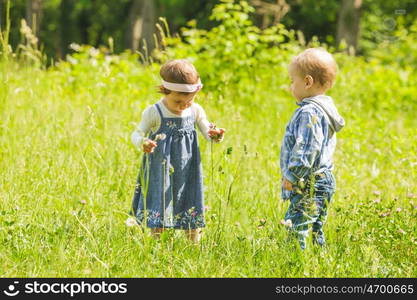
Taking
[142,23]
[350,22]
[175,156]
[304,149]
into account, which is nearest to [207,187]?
[175,156]

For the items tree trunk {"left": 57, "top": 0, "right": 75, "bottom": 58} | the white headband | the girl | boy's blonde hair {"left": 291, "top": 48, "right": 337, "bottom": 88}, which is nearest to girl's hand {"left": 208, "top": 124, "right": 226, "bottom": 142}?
the girl

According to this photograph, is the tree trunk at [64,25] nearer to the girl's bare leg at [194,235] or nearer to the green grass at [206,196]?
the green grass at [206,196]

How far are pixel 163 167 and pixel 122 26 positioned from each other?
2812cm

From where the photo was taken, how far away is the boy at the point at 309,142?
325 cm

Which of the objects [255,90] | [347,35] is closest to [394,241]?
[255,90]

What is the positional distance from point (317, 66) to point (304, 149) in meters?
0.46

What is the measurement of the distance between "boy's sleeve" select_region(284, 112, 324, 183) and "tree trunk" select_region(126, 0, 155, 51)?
14863mm

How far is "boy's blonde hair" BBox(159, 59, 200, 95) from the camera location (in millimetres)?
3514

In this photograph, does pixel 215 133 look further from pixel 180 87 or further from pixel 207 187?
pixel 207 187

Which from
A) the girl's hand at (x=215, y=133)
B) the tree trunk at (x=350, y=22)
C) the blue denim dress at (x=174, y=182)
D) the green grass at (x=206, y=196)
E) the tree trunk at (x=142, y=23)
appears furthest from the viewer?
the tree trunk at (x=142, y=23)

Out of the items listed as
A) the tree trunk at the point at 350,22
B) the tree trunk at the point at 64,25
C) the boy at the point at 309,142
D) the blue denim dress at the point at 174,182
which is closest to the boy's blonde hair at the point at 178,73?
the blue denim dress at the point at 174,182

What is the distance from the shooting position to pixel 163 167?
3.64m

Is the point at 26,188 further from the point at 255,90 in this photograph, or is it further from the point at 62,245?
the point at 255,90

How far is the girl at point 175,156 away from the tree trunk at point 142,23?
Answer: 47.1ft
